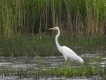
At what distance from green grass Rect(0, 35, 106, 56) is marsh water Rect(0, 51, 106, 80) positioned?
1.95ft

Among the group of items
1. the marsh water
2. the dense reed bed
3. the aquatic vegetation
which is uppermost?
the dense reed bed

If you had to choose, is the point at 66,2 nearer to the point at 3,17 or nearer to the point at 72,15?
the point at 72,15

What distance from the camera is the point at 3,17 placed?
18.5m

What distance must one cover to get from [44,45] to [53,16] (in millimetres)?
2497

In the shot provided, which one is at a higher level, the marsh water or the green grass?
→ the green grass

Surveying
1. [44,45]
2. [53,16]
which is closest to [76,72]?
[44,45]

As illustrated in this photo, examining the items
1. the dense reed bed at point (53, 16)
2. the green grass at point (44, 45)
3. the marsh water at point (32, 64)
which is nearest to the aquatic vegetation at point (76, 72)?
the marsh water at point (32, 64)

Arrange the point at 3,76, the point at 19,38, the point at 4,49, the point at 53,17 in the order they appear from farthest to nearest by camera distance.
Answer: the point at 53,17 → the point at 19,38 → the point at 4,49 → the point at 3,76

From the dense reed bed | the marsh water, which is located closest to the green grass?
the marsh water

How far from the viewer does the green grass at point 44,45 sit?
16.0 m

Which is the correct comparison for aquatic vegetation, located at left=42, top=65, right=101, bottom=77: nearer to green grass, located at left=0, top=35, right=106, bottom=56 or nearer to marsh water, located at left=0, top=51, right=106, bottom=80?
marsh water, located at left=0, top=51, right=106, bottom=80

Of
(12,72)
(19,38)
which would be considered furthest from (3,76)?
(19,38)

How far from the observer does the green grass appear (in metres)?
16.0

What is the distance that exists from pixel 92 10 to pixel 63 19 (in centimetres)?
140
